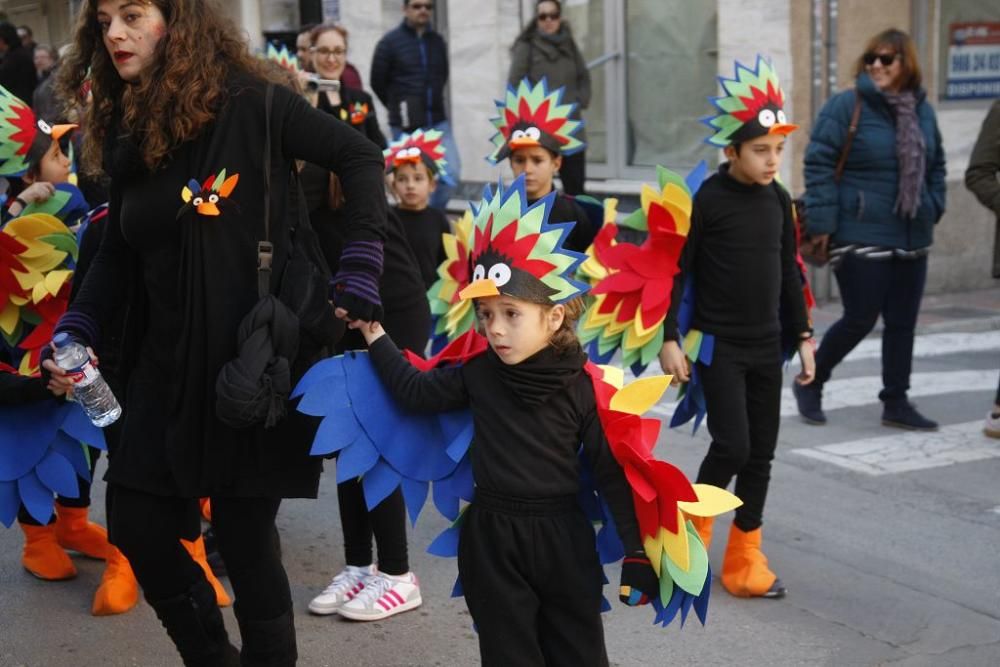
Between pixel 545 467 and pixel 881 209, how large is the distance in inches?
182

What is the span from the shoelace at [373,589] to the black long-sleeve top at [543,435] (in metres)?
1.43

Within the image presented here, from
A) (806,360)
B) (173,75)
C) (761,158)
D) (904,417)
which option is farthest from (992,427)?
(173,75)

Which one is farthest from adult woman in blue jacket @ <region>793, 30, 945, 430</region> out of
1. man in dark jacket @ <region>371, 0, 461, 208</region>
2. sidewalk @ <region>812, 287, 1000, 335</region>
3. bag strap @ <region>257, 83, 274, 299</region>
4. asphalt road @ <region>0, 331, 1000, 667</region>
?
man in dark jacket @ <region>371, 0, 461, 208</region>

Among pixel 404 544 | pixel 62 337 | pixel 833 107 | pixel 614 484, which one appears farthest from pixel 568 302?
A: pixel 833 107

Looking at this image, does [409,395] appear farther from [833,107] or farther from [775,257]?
[833,107]

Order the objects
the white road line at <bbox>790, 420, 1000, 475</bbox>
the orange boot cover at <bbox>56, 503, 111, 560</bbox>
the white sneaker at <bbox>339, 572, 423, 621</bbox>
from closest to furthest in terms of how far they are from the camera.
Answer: the white sneaker at <bbox>339, 572, 423, 621</bbox>
the orange boot cover at <bbox>56, 503, 111, 560</bbox>
the white road line at <bbox>790, 420, 1000, 475</bbox>

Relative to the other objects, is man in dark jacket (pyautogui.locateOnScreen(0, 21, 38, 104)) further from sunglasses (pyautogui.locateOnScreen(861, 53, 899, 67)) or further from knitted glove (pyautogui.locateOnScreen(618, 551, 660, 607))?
knitted glove (pyautogui.locateOnScreen(618, 551, 660, 607))

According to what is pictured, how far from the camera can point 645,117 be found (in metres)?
12.7

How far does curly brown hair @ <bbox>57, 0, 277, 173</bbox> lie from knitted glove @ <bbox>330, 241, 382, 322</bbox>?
0.49 metres

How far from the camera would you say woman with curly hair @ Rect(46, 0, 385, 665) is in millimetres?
3326

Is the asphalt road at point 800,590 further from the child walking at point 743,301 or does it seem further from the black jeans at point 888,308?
the black jeans at point 888,308

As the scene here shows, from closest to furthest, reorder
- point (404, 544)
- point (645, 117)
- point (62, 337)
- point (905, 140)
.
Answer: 1. point (62, 337)
2. point (404, 544)
3. point (905, 140)
4. point (645, 117)

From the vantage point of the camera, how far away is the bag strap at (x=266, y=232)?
10.9ft

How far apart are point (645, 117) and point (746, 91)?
7948 millimetres
